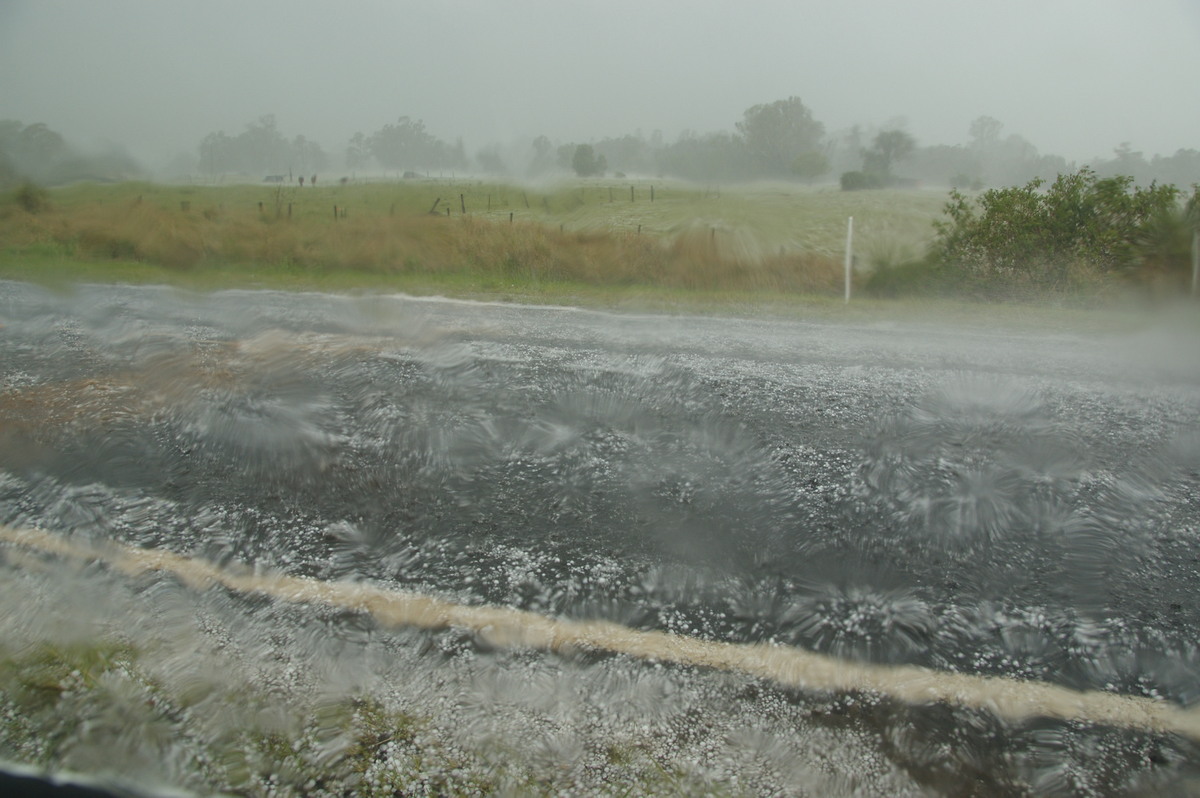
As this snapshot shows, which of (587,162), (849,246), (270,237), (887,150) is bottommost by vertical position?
(270,237)

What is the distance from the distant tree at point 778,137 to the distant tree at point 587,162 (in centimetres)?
73

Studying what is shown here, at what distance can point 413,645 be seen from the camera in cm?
125

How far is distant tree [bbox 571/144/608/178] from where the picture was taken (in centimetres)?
340

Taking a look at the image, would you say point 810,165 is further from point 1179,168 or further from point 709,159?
point 1179,168

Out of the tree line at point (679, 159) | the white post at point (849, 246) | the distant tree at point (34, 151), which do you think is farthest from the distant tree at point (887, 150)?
the distant tree at point (34, 151)

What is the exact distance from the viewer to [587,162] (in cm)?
353

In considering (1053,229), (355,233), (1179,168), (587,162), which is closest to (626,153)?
(587,162)

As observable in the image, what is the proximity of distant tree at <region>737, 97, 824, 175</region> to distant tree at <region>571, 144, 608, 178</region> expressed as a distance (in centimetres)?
73

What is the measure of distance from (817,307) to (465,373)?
3.27 metres

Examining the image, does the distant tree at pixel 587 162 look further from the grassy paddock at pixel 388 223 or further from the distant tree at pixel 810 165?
the distant tree at pixel 810 165

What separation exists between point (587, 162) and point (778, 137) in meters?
0.99

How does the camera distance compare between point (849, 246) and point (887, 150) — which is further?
point (849, 246)

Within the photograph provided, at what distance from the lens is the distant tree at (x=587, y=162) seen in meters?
3.40

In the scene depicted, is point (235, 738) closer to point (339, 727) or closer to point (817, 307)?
point (339, 727)
